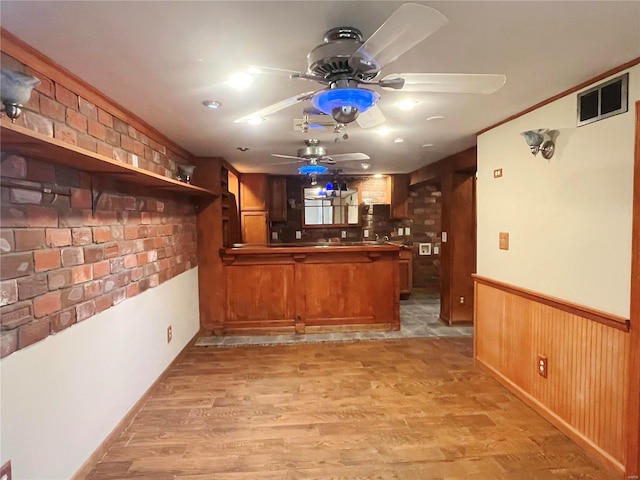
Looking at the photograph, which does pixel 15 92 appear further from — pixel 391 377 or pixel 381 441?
pixel 391 377

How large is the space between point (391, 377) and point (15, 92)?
2986 mm

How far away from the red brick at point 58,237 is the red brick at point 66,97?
2.15ft

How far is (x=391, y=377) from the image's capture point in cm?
297

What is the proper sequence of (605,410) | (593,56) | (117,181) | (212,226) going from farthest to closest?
(212,226)
(117,181)
(605,410)
(593,56)

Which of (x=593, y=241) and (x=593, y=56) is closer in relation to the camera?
(x=593, y=56)

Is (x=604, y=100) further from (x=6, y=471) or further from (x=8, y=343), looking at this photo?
(x=6, y=471)

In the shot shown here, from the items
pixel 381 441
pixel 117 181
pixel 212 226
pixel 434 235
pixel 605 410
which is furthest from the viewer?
pixel 434 235

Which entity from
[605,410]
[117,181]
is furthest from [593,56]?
[117,181]

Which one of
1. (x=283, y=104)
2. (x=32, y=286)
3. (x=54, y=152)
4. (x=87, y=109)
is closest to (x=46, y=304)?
(x=32, y=286)

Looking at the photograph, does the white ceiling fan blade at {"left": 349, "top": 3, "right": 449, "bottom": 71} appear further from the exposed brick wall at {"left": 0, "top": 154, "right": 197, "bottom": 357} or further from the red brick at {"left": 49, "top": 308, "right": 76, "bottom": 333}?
the red brick at {"left": 49, "top": 308, "right": 76, "bottom": 333}

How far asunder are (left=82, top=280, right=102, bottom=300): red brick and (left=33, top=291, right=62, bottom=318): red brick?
8.3 inches

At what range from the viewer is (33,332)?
152 cm

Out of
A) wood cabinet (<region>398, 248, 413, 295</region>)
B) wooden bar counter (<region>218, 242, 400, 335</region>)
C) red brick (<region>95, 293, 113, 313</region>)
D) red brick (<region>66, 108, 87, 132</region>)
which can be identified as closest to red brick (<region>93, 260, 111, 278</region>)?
red brick (<region>95, 293, 113, 313</region>)

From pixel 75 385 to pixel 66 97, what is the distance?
1.49 metres
